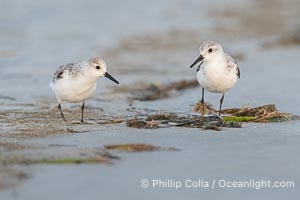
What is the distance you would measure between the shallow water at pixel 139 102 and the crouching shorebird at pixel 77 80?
25 cm

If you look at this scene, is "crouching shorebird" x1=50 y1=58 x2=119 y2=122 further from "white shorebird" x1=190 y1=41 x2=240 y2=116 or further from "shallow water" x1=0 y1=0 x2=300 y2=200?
"white shorebird" x1=190 y1=41 x2=240 y2=116

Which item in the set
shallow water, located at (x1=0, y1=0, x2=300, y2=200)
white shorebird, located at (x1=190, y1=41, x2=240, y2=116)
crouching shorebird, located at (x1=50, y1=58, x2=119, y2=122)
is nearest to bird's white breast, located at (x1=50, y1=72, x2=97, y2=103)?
crouching shorebird, located at (x1=50, y1=58, x2=119, y2=122)

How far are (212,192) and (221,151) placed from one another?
2.90 ft

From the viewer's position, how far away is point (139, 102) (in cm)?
794

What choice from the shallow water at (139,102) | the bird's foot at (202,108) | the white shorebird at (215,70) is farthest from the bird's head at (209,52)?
the shallow water at (139,102)

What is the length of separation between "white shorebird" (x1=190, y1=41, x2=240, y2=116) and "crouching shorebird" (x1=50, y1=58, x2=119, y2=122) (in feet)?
3.07

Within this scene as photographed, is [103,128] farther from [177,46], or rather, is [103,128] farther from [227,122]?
[177,46]

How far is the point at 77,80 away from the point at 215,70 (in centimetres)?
129

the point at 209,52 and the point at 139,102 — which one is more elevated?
the point at 209,52

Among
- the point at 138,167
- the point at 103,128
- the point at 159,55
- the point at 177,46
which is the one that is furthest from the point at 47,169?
the point at 177,46

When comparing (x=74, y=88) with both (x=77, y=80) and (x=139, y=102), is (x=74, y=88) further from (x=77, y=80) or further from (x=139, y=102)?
(x=139, y=102)

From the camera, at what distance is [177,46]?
13.9m

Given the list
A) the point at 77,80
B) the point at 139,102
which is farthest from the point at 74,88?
the point at 139,102

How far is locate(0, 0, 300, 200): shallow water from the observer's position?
13.2 ft
